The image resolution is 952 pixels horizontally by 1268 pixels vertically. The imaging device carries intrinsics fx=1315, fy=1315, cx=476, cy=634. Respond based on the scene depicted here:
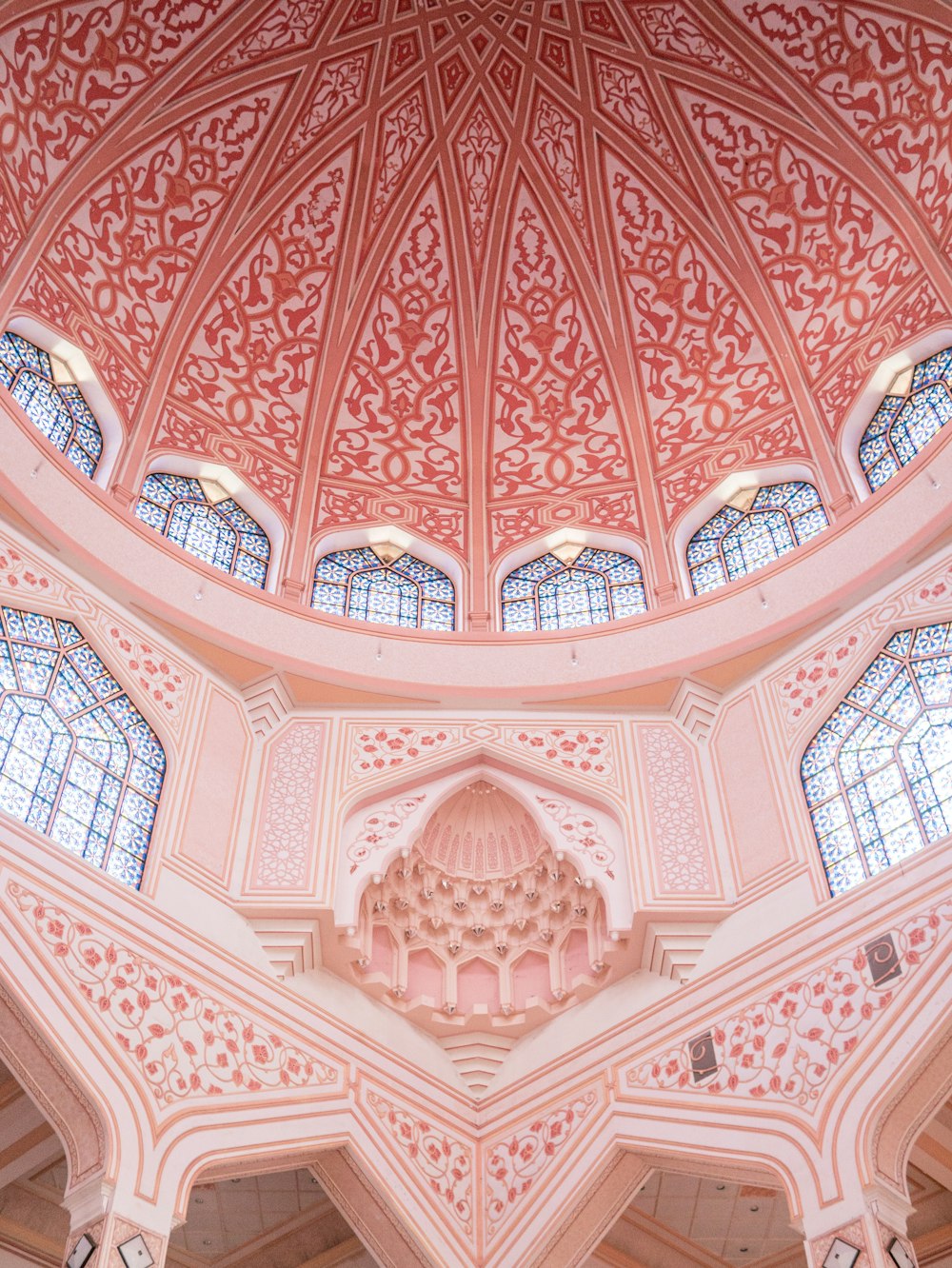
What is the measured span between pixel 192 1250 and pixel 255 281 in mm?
10522

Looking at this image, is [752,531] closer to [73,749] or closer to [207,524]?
[207,524]

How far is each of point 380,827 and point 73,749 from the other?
9.65 ft

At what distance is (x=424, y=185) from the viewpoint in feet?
53.1

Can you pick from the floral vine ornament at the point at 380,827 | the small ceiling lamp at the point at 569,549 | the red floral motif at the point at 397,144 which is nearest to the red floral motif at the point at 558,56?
the red floral motif at the point at 397,144

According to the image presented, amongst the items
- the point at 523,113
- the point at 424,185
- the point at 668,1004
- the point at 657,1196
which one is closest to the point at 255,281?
the point at 424,185

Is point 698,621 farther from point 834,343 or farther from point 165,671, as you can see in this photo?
point 165,671

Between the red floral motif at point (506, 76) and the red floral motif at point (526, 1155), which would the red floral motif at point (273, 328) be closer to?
the red floral motif at point (506, 76)

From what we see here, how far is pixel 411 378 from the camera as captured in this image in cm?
1623

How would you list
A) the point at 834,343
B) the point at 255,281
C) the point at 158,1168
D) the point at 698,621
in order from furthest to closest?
1. the point at 255,281
2. the point at 834,343
3. the point at 698,621
4. the point at 158,1168

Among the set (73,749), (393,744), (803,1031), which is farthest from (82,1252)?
(393,744)

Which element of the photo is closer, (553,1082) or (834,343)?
(553,1082)

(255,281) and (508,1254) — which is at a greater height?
(255,281)

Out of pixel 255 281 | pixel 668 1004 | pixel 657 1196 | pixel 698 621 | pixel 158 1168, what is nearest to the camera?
pixel 158 1168

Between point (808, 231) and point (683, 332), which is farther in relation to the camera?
point (683, 332)
